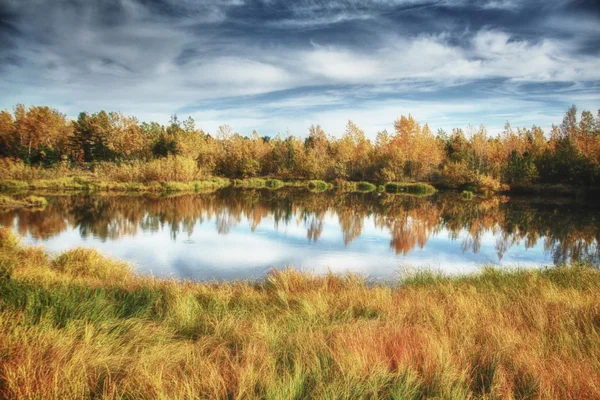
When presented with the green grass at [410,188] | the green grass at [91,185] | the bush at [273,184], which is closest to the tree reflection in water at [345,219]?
the green grass at [91,185]

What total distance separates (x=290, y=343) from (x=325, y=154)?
196ft

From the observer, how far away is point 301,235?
661 inches

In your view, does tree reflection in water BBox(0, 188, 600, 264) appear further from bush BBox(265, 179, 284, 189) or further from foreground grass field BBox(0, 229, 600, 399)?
bush BBox(265, 179, 284, 189)

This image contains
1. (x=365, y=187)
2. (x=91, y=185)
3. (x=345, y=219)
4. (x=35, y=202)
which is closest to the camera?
(x=345, y=219)

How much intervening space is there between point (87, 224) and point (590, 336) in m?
18.6

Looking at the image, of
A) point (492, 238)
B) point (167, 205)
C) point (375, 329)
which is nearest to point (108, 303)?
point (375, 329)

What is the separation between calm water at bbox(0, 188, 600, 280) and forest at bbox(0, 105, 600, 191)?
18.6 metres

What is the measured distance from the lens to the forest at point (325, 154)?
142ft

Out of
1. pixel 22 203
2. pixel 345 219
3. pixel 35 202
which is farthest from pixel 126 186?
pixel 345 219

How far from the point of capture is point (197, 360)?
12.7ft

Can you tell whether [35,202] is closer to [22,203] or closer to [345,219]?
[22,203]

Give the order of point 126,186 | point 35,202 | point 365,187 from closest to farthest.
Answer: point 35,202 < point 126,186 < point 365,187

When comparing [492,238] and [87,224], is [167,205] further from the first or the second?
[492,238]

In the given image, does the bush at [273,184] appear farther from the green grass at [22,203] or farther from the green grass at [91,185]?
the green grass at [22,203]
